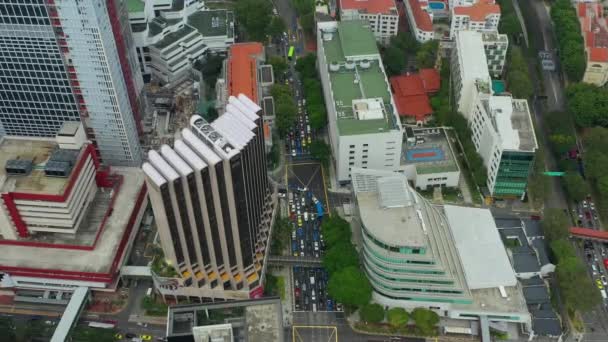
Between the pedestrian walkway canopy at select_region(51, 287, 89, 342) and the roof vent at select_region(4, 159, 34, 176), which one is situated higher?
the roof vent at select_region(4, 159, 34, 176)

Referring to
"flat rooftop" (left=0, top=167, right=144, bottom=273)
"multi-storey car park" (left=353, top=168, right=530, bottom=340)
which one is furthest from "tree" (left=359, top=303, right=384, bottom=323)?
"flat rooftop" (left=0, top=167, right=144, bottom=273)

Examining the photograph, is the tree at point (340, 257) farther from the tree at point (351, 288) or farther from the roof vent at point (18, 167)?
the roof vent at point (18, 167)

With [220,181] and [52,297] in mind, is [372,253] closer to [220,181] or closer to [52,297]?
[220,181]

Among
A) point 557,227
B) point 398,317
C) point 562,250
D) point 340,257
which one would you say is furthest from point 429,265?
point 557,227

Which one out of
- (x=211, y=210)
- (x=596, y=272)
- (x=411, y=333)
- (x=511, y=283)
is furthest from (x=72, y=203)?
(x=596, y=272)

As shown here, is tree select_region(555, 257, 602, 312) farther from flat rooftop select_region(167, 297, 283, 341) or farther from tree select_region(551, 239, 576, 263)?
flat rooftop select_region(167, 297, 283, 341)

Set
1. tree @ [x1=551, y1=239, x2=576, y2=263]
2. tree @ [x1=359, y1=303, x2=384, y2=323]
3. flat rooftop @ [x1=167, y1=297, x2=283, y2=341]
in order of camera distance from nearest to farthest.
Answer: flat rooftop @ [x1=167, y1=297, x2=283, y2=341], tree @ [x1=359, y1=303, x2=384, y2=323], tree @ [x1=551, y1=239, x2=576, y2=263]
